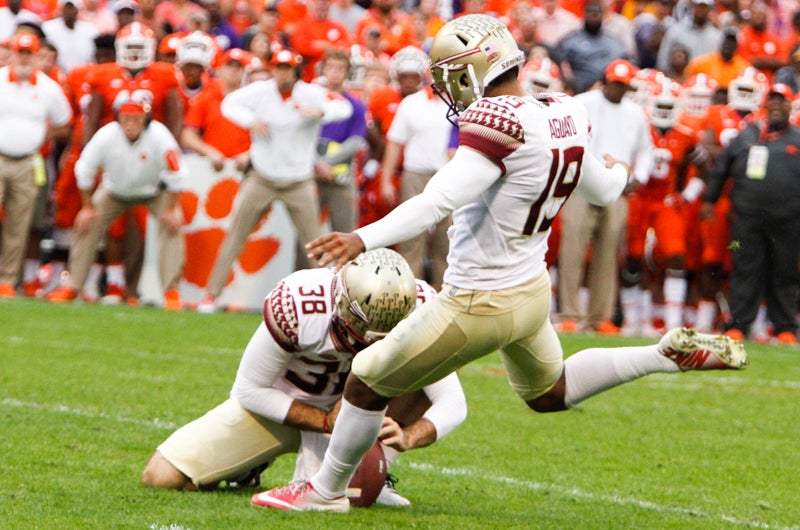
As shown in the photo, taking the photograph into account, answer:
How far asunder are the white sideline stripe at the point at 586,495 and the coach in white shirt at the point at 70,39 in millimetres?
8541

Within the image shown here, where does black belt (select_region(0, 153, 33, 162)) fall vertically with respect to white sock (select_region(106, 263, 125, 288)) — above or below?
above

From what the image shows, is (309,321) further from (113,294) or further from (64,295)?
(113,294)

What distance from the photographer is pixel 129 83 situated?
465 inches

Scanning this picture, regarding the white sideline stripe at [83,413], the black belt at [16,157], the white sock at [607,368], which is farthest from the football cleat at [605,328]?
the white sock at [607,368]

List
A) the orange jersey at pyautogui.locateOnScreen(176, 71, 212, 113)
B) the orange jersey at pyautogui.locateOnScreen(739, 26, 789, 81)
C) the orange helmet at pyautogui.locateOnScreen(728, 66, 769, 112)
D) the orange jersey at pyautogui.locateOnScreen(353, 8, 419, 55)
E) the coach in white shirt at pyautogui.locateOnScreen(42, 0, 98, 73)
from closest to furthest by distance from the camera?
the orange jersey at pyautogui.locateOnScreen(176, 71, 212, 113), the orange helmet at pyautogui.locateOnScreen(728, 66, 769, 112), the coach in white shirt at pyautogui.locateOnScreen(42, 0, 98, 73), the orange jersey at pyautogui.locateOnScreen(353, 8, 419, 55), the orange jersey at pyautogui.locateOnScreen(739, 26, 789, 81)

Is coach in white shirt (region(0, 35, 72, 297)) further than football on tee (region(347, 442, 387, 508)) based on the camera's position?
Yes

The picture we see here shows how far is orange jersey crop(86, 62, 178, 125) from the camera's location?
1188 cm

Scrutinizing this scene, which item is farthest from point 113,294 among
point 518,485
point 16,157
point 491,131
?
point 491,131

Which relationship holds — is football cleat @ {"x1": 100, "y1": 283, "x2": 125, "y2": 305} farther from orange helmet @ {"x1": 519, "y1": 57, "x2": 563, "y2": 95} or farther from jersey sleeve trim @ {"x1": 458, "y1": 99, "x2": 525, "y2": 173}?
jersey sleeve trim @ {"x1": 458, "y1": 99, "x2": 525, "y2": 173}

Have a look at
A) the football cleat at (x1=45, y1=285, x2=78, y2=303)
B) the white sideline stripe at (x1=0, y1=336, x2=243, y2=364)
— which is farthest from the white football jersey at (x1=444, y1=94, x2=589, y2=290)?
the football cleat at (x1=45, y1=285, x2=78, y2=303)

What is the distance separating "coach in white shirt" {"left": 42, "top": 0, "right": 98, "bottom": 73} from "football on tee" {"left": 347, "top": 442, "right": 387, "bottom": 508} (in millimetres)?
9283

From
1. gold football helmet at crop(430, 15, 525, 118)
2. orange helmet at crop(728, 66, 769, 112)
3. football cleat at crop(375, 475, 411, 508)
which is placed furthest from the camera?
orange helmet at crop(728, 66, 769, 112)

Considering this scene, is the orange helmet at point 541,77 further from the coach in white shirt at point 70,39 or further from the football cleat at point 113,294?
the coach in white shirt at point 70,39

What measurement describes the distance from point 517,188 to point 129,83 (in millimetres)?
7854
